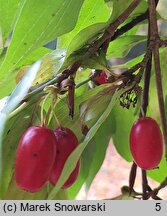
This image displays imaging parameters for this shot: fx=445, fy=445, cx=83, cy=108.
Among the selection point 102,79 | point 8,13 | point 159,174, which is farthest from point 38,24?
point 159,174

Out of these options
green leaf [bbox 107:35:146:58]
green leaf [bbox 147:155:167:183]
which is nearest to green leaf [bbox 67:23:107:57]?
green leaf [bbox 107:35:146:58]

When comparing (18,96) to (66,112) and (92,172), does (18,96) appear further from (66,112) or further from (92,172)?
(92,172)

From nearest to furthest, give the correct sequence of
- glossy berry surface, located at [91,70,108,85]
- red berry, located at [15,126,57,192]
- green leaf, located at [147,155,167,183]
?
red berry, located at [15,126,57,192]
glossy berry surface, located at [91,70,108,85]
green leaf, located at [147,155,167,183]

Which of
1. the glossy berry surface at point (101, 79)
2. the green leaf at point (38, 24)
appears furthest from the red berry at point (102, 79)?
the green leaf at point (38, 24)

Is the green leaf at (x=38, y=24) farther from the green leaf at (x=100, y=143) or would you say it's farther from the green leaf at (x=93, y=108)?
the green leaf at (x=100, y=143)

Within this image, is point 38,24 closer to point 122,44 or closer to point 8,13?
point 8,13

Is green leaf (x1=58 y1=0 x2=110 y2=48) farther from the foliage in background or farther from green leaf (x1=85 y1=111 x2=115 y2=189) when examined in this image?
green leaf (x1=85 y1=111 x2=115 y2=189)
